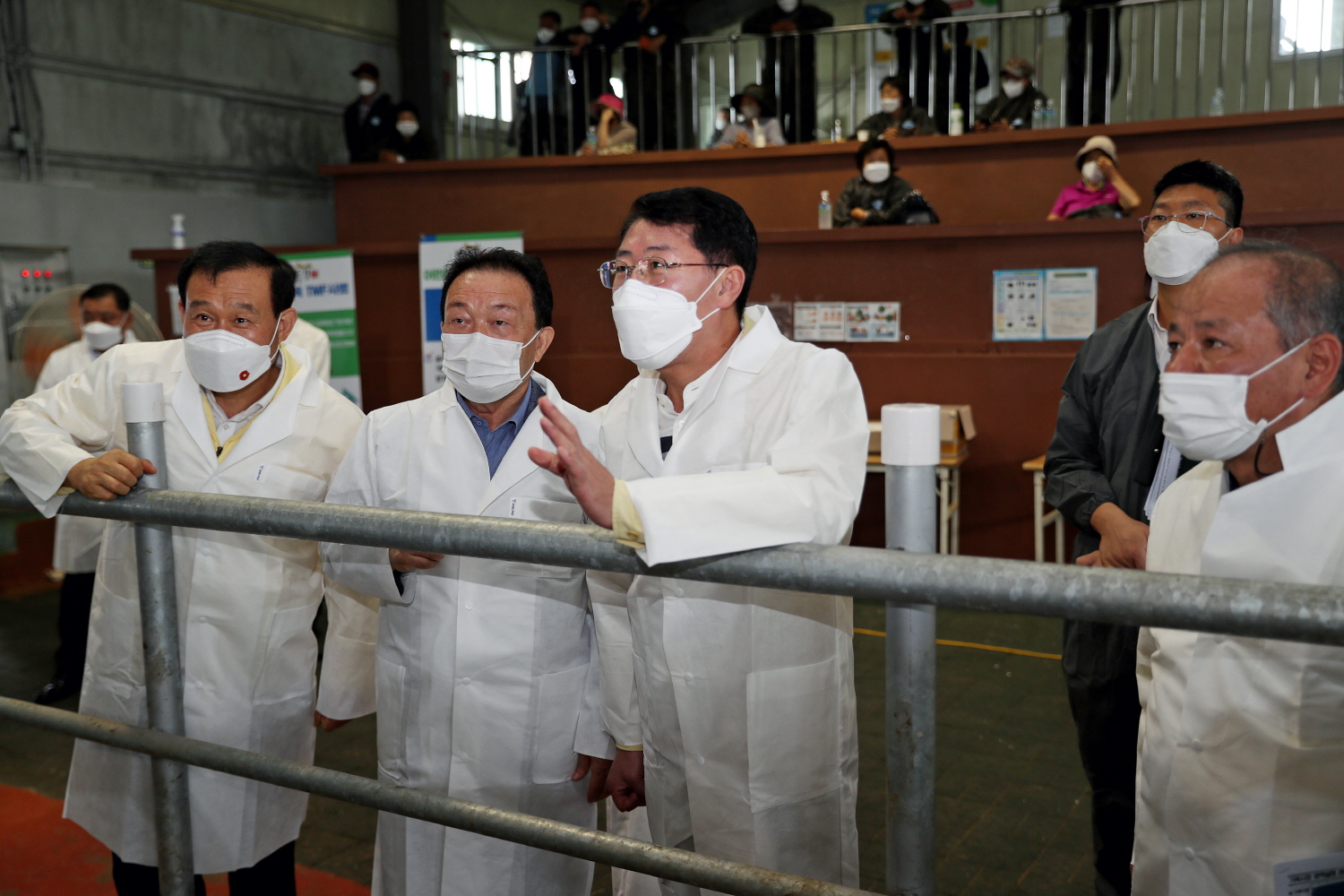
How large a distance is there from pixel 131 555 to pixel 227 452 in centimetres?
29

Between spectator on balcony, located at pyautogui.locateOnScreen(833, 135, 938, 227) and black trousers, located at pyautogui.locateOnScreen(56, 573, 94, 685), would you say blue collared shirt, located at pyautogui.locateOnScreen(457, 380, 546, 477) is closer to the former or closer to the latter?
black trousers, located at pyautogui.locateOnScreen(56, 573, 94, 685)

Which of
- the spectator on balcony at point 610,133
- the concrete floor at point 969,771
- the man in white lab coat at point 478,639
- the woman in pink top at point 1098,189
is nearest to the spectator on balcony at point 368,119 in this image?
the spectator on balcony at point 610,133

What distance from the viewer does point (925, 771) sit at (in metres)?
1.14

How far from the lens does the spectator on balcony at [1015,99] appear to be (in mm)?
7102

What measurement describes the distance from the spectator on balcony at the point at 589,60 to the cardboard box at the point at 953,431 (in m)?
4.45

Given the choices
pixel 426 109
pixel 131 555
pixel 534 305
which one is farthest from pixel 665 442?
pixel 426 109

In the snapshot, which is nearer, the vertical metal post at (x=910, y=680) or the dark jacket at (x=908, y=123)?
the vertical metal post at (x=910, y=680)

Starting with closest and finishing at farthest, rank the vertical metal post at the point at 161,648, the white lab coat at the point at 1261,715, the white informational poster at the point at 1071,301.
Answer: the white lab coat at the point at 1261,715
the vertical metal post at the point at 161,648
the white informational poster at the point at 1071,301

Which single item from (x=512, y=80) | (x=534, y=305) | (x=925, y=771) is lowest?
(x=925, y=771)

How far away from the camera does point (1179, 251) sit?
218cm

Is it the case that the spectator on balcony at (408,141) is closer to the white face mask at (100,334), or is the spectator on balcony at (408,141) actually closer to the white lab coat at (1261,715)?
the white face mask at (100,334)

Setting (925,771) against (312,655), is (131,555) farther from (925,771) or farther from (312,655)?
(925,771)

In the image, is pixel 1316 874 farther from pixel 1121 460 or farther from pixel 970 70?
pixel 970 70

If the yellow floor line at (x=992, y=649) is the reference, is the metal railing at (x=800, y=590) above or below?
above
